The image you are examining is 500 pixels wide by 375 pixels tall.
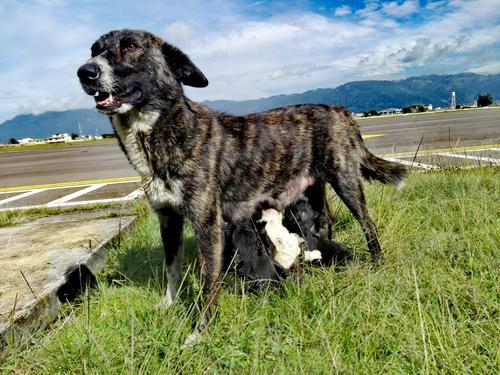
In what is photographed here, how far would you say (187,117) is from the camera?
9.91ft

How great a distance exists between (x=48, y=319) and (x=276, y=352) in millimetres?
1712

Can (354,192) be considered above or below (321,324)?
above

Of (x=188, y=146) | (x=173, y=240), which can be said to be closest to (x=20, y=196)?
(x=173, y=240)

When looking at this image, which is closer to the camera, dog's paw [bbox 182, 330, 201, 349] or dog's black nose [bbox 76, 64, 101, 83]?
dog's paw [bbox 182, 330, 201, 349]

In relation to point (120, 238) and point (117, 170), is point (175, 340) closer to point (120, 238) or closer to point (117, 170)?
point (120, 238)

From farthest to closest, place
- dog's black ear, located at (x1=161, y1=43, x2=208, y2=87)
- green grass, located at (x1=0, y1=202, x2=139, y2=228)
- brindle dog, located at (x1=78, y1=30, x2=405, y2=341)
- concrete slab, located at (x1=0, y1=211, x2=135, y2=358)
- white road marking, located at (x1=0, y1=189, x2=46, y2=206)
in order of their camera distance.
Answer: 1. white road marking, located at (x1=0, y1=189, x2=46, y2=206)
2. green grass, located at (x1=0, y1=202, x2=139, y2=228)
3. dog's black ear, located at (x1=161, y1=43, x2=208, y2=87)
4. brindle dog, located at (x1=78, y1=30, x2=405, y2=341)
5. concrete slab, located at (x1=0, y1=211, x2=135, y2=358)

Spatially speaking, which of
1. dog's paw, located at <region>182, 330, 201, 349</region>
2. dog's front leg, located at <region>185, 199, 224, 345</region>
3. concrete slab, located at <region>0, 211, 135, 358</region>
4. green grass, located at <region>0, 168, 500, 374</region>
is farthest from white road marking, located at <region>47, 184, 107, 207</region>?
dog's paw, located at <region>182, 330, 201, 349</region>

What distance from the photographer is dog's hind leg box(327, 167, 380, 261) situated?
3.75 meters

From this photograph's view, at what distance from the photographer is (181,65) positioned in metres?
3.09

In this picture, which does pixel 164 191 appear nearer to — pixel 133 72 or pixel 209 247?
pixel 209 247

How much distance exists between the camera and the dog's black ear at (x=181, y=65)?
10.1 feet

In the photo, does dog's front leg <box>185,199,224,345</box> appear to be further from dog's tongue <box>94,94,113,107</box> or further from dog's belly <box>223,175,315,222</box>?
dog's tongue <box>94,94,113,107</box>

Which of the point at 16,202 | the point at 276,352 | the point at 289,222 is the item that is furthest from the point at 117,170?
the point at 276,352

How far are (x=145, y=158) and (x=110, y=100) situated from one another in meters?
0.48
